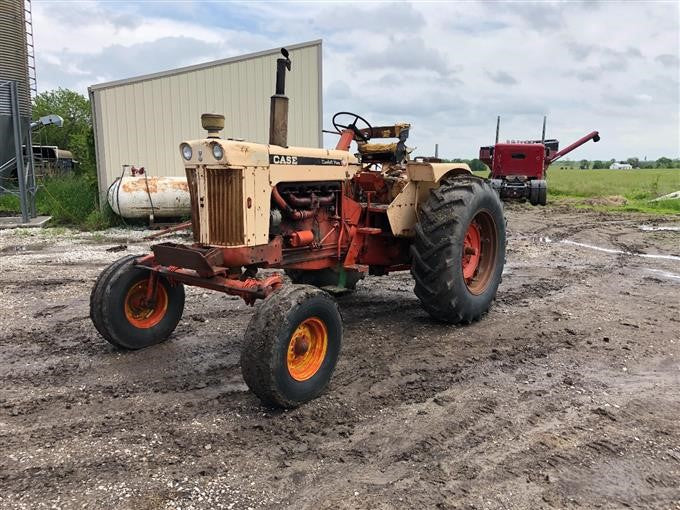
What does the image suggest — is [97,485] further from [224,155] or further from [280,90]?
[280,90]

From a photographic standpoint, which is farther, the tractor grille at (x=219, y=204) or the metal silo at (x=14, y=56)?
the metal silo at (x=14, y=56)

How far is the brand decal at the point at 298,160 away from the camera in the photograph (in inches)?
163

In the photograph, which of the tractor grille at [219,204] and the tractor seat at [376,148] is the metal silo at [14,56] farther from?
the tractor grille at [219,204]

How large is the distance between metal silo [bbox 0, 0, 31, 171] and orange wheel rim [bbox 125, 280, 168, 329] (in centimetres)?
1195

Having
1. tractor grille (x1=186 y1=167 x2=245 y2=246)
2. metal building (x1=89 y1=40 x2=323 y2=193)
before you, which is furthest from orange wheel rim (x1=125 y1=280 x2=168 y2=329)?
metal building (x1=89 y1=40 x2=323 y2=193)

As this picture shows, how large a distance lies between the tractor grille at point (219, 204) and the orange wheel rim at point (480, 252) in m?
2.61

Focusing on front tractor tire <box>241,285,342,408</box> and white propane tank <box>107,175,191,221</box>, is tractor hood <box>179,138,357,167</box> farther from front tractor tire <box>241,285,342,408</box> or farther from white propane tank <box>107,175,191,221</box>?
white propane tank <box>107,175,191,221</box>

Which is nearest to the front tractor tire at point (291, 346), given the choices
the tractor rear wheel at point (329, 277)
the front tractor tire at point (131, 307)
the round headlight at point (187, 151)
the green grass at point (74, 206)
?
the round headlight at point (187, 151)

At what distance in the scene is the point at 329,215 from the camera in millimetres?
4859

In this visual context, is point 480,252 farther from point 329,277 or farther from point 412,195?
point 329,277

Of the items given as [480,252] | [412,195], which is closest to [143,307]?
[412,195]

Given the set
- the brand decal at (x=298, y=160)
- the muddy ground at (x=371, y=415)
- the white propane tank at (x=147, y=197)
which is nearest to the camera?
the muddy ground at (x=371, y=415)

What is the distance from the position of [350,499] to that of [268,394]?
0.91 metres

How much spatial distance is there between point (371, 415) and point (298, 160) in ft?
6.27
